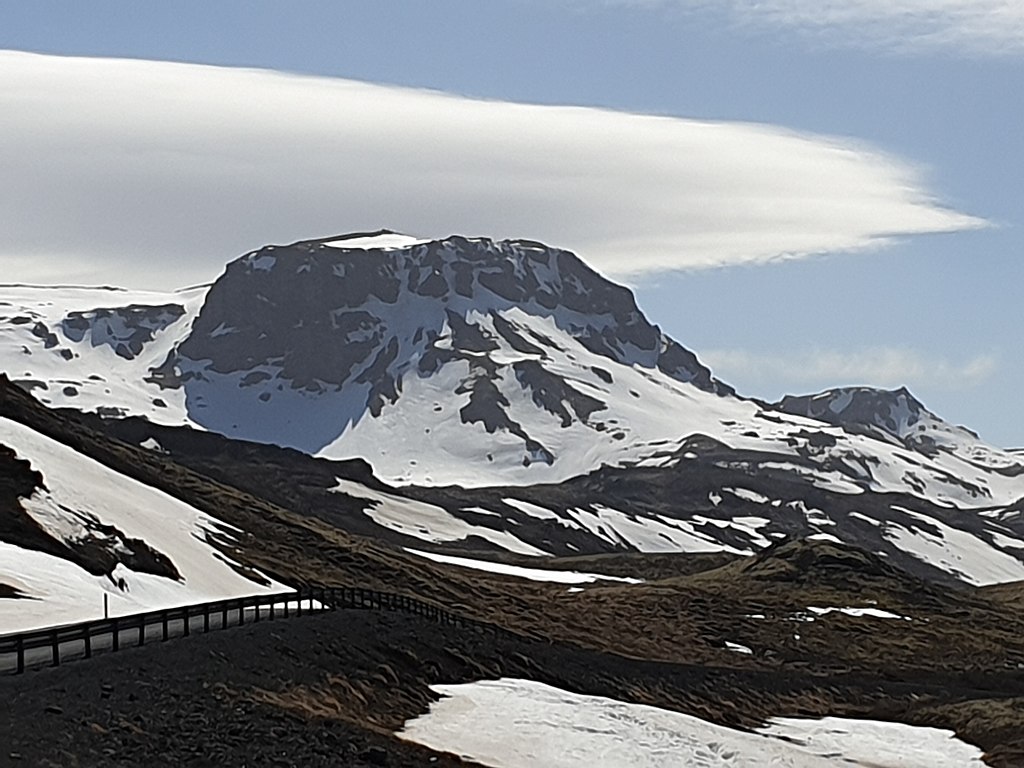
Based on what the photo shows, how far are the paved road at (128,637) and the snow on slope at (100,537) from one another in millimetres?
4120

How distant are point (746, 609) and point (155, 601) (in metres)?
67.5

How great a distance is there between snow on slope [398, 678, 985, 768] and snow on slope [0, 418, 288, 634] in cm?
1339

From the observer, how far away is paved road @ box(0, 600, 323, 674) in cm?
3566

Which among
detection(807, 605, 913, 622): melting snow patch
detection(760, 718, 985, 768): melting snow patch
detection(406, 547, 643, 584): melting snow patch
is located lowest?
detection(406, 547, 643, 584): melting snow patch

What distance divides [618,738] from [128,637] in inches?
568

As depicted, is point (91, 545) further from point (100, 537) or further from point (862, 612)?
point (862, 612)

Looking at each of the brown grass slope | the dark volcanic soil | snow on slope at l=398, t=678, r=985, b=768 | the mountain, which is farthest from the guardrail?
snow on slope at l=398, t=678, r=985, b=768

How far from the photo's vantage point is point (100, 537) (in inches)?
2872

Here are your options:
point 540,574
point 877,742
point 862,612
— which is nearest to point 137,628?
point 877,742

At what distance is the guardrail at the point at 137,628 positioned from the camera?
34969 millimetres

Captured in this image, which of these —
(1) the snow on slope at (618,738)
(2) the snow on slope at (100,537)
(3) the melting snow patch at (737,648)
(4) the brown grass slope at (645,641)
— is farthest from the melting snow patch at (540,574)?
(1) the snow on slope at (618,738)

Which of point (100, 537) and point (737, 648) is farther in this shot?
point (737, 648)

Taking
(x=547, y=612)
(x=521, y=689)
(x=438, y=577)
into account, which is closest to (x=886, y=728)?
(x=521, y=689)

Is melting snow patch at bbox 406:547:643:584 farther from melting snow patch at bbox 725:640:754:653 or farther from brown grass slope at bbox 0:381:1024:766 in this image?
melting snow patch at bbox 725:640:754:653
